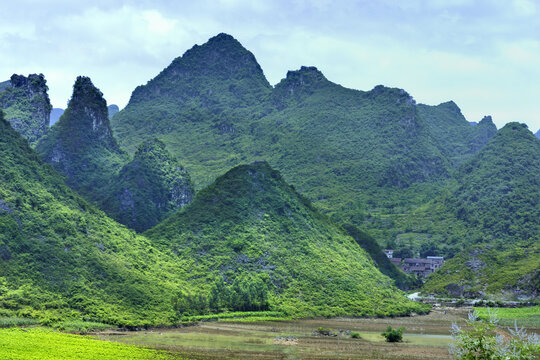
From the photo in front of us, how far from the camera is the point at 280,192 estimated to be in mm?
106000

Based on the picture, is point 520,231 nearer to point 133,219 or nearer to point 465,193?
point 465,193

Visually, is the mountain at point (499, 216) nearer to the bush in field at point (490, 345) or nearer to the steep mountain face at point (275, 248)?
the steep mountain face at point (275, 248)

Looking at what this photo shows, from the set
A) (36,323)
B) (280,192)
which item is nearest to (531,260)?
(280,192)

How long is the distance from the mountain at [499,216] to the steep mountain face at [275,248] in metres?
21.1

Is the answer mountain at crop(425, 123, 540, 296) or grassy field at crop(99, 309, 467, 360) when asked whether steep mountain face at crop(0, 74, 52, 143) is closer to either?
grassy field at crop(99, 309, 467, 360)

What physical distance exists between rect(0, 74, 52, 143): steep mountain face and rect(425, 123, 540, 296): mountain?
10362 centimetres

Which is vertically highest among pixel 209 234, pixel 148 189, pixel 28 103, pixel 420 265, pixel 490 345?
pixel 28 103

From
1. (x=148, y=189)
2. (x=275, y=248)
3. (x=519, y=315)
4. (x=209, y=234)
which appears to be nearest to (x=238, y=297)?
(x=275, y=248)

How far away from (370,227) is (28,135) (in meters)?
92.0

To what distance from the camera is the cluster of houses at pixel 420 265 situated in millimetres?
133500

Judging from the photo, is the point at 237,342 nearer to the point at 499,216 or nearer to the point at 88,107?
the point at 88,107

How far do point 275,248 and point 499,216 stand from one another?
81.7 m

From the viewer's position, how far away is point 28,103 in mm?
149500

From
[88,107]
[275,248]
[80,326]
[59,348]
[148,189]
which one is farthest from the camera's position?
[88,107]
